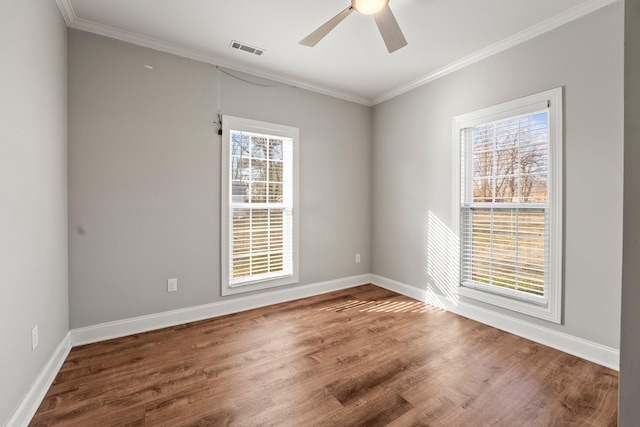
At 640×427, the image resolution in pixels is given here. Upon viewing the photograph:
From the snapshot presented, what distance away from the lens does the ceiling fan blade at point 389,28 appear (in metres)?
2.07

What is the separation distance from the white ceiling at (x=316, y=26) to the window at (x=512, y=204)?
62 cm

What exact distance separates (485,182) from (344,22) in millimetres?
2036

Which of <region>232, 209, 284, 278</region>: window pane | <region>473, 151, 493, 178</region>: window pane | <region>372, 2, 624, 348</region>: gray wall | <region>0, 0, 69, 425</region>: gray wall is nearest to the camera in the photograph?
<region>0, 0, 69, 425</region>: gray wall

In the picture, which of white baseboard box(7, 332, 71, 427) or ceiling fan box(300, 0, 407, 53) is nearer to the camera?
white baseboard box(7, 332, 71, 427)

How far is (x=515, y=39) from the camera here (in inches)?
105

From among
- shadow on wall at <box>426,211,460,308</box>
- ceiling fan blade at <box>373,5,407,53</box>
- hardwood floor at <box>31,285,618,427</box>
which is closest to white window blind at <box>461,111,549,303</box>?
shadow on wall at <box>426,211,460,308</box>

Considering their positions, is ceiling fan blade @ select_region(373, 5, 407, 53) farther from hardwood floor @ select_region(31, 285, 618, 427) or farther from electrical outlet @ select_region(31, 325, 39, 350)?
electrical outlet @ select_region(31, 325, 39, 350)

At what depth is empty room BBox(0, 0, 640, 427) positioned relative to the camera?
1760 mm

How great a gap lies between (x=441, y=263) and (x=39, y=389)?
3.50 meters

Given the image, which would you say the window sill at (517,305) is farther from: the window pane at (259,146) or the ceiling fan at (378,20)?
the window pane at (259,146)

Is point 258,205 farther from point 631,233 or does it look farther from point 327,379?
point 631,233

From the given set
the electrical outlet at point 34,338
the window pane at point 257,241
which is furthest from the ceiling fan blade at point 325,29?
the electrical outlet at point 34,338

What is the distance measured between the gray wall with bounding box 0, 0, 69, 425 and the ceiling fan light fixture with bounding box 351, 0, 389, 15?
191 cm

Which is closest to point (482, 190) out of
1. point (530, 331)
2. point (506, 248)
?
point (506, 248)
